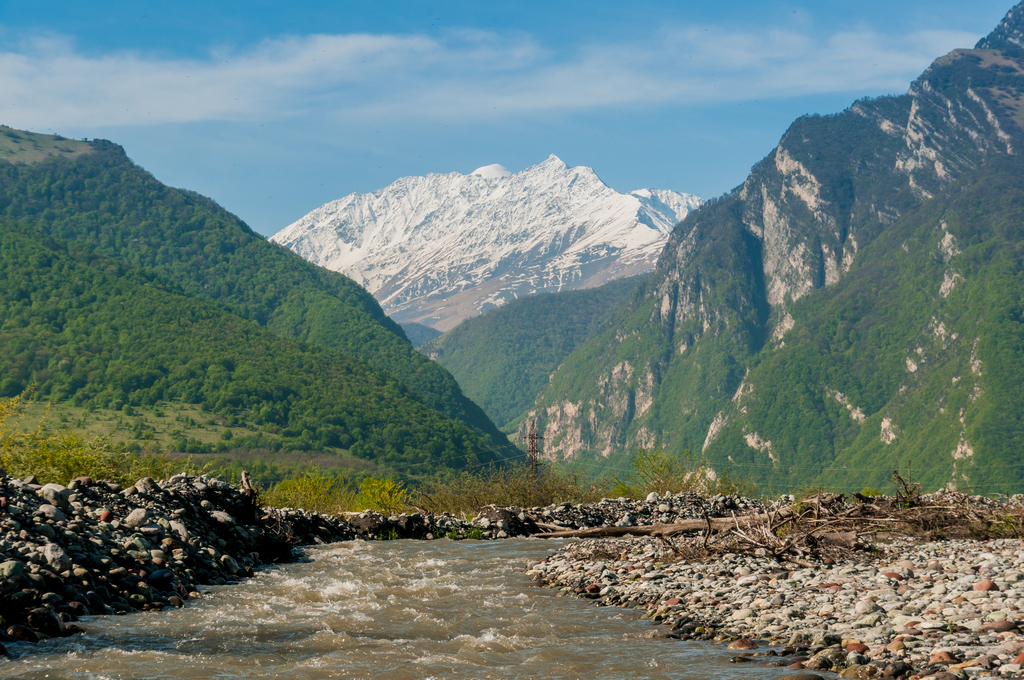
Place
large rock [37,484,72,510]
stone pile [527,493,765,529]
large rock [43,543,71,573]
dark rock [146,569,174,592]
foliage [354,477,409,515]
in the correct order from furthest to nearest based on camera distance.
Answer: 1. foliage [354,477,409,515]
2. stone pile [527,493,765,529]
3. large rock [37,484,72,510]
4. dark rock [146,569,174,592]
5. large rock [43,543,71,573]

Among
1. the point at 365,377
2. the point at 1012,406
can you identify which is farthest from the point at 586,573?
the point at 1012,406

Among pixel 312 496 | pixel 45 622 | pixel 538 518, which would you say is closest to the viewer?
pixel 45 622

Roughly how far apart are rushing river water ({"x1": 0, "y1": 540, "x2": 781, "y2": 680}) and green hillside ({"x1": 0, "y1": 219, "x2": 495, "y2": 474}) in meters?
113

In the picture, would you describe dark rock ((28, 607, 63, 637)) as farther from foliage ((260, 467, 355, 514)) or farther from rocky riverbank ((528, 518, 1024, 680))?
foliage ((260, 467, 355, 514))

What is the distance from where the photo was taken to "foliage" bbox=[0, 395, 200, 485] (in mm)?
18797

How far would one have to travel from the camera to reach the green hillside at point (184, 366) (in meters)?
129

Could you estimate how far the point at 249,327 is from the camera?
16225cm

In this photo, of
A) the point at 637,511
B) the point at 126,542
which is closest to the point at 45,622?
the point at 126,542

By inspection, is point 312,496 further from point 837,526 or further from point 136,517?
point 837,526

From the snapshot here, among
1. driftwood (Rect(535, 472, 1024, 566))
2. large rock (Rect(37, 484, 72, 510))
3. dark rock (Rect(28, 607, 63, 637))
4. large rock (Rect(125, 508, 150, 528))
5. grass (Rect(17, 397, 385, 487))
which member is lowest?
grass (Rect(17, 397, 385, 487))

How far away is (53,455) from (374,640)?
43.8 feet

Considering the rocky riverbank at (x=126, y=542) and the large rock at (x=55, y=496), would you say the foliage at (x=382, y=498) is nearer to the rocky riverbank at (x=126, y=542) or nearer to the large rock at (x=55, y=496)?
the rocky riverbank at (x=126, y=542)

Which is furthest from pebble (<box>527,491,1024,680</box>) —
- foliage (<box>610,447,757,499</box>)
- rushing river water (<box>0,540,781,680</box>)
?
foliage (<box>610,447,757,499</box>)

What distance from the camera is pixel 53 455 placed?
19.8 m
